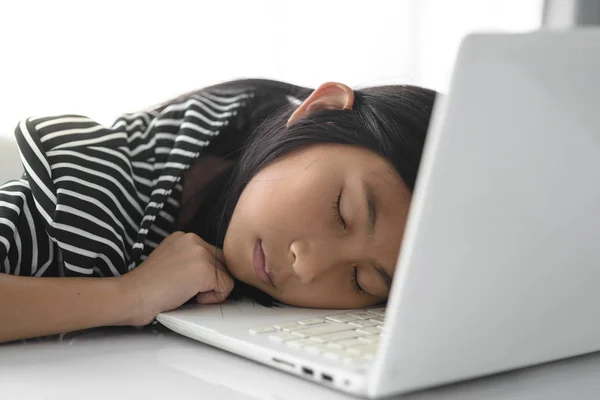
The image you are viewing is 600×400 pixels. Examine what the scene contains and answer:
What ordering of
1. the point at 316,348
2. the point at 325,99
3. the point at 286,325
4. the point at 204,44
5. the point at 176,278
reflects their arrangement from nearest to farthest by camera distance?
1. the point at 316,348
2. the point at 286,325
3. the point at 176,278
4. the point at 325,99
5. the point at 204,44

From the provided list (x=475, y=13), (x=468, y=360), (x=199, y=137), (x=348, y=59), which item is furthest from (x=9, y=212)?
(x=475, y=13)

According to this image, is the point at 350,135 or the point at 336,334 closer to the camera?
the point at 336,334

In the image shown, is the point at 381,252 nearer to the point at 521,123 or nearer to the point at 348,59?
the point at 521,123

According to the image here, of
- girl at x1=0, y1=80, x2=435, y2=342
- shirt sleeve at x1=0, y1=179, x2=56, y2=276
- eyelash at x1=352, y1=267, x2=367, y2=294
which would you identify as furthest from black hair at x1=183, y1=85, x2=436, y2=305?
shirt sleeve at x1=0, y1=179, x2=56, y2=276

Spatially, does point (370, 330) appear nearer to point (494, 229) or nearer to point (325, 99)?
point (494, 229)

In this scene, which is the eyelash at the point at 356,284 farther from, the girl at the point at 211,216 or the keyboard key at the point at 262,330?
the keyboard key at the point at 262,330

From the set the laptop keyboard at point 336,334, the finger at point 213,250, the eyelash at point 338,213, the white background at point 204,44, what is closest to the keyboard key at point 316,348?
the laptop keyboard at point 336,334

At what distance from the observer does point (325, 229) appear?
0.76 m

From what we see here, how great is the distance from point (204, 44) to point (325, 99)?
24.8 inches

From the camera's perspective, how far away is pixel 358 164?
2.58ft

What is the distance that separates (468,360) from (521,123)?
17cm

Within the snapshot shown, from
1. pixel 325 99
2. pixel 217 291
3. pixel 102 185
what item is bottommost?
pixel 217 291

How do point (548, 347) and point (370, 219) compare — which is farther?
point (370, 219)

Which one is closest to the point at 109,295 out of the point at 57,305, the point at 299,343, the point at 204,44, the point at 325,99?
the point at 57,305
